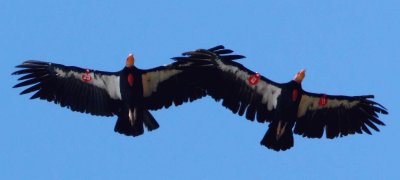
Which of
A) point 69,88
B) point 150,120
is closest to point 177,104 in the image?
point 150,120

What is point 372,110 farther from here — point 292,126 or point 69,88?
point 69,88

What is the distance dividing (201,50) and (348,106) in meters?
3.78

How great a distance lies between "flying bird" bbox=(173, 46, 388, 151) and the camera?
2670cm

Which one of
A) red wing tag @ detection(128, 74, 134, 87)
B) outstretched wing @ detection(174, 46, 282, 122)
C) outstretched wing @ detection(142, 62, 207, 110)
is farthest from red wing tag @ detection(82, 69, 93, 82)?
outstretched wing @ detection(174, 46, 282, 122)

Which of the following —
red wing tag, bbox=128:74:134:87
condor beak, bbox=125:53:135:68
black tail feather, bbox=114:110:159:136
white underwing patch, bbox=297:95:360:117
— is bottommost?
black tail feather, bbox=114:110:159:136

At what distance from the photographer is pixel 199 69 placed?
26797mm

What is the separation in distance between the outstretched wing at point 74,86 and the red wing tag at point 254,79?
10.1ft

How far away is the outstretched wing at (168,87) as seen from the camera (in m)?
27.4

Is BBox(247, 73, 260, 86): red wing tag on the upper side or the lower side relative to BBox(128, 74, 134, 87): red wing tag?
upper

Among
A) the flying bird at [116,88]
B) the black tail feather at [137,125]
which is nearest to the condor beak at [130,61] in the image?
the flying bird at [116,88]

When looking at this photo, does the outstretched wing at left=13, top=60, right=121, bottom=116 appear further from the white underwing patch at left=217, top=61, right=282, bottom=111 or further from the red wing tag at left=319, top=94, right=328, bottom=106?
the red wing tag at left=319, top=94, right=328, bottom=106

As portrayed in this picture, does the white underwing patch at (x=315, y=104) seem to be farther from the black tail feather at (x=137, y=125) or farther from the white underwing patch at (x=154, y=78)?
the black tail feather at (x=137, y=125)

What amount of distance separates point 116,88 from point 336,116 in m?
5.07

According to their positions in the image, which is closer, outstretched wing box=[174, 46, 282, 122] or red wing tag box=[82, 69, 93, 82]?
outstretched wing box=[174, 46, 282, 122]
